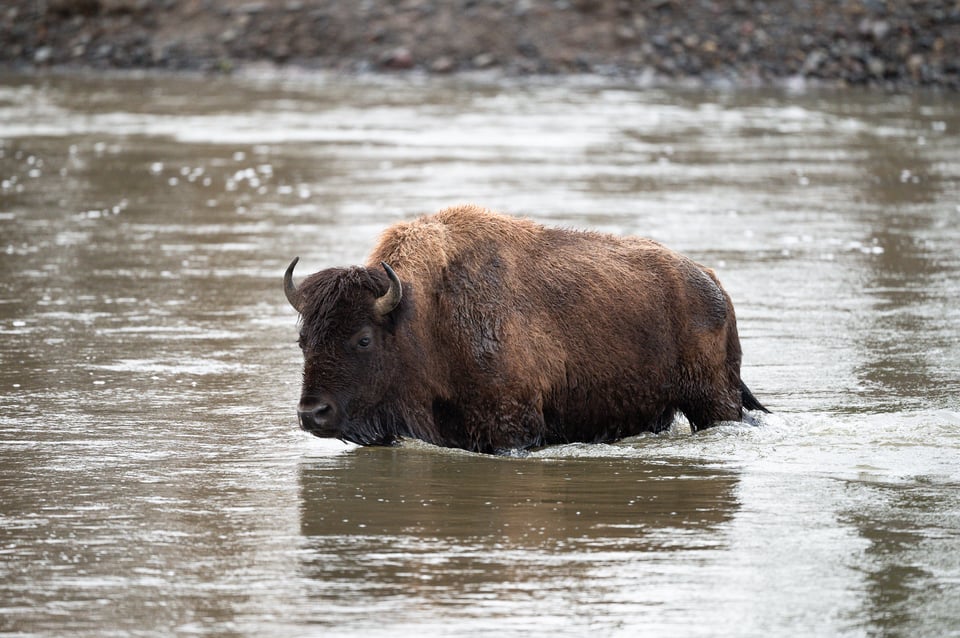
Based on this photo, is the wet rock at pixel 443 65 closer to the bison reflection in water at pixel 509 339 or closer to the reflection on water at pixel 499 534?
the bison reflection in water at pixel 509 339

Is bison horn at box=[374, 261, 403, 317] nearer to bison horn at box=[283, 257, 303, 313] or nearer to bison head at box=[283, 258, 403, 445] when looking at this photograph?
bison head at box=[283, 258, 403, 445]

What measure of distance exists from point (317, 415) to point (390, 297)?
0.78 meters

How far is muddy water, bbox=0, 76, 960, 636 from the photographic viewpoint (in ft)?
21.4

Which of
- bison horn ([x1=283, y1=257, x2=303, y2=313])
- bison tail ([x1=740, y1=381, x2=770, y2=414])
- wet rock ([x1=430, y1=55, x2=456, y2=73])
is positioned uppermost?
bison horn ([x1=283, y1=257, x2=303, y2=313])

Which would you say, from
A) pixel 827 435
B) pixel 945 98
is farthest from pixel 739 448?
pixel 945 98

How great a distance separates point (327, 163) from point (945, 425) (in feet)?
46.9

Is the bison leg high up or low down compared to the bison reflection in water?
down

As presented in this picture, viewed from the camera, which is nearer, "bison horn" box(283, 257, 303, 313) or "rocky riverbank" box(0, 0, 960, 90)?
"bison horn" box(283, 257, 303, 313)

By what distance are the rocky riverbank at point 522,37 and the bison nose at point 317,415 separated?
26.3 meters

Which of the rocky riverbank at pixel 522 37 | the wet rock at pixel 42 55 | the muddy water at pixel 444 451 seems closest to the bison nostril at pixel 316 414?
the muddy water at pixel 444 451

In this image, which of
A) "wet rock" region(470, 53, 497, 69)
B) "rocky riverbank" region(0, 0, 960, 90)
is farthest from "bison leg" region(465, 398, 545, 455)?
"wet rock" region(470, 53, 497, 69)

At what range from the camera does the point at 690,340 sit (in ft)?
30.8

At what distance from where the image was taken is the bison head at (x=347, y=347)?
854 cm

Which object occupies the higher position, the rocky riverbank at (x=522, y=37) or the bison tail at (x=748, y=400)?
the bison tail at (x=748, y=400)
